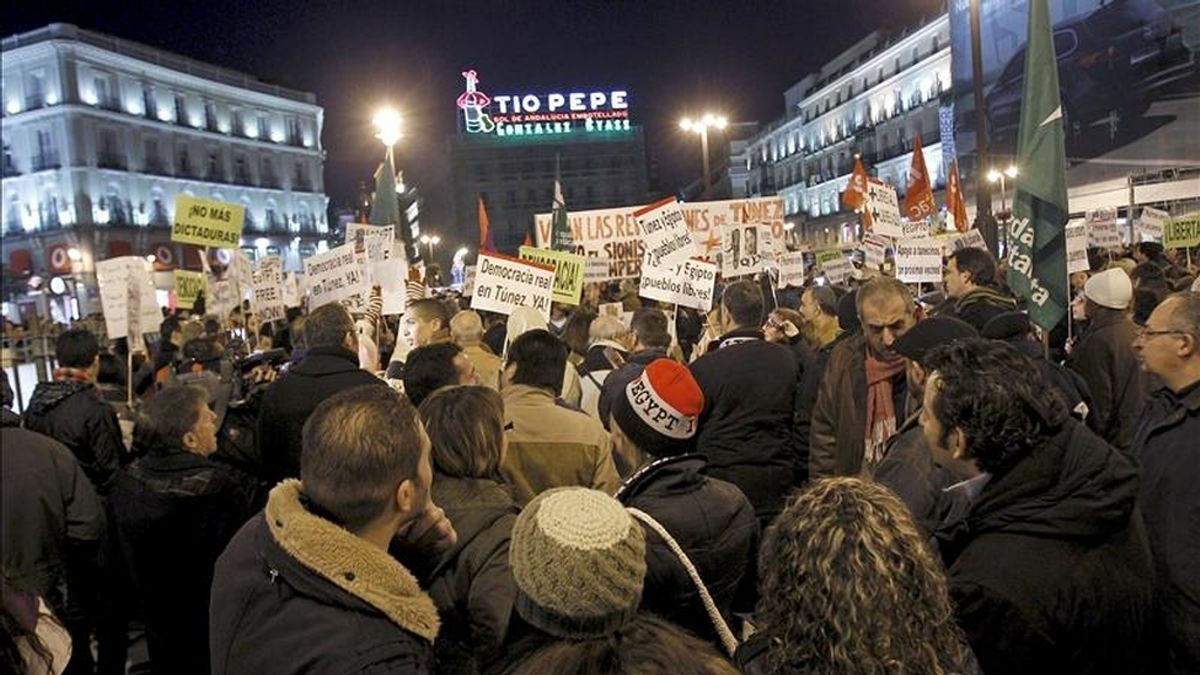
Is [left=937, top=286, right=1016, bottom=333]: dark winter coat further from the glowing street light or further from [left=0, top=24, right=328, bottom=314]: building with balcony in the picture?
[left=0, top=24, right=328, bottom=314]: building with balcony

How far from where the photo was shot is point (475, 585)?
2652 mm

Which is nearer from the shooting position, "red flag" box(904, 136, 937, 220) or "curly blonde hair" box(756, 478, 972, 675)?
"curly blonde hair" box(756, 478, 972, 675)

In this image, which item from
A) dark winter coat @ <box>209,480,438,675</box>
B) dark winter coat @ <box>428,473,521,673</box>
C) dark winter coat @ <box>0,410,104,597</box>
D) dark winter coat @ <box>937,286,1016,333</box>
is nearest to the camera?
dark winter coat @ <box>209,480,438,675</box>

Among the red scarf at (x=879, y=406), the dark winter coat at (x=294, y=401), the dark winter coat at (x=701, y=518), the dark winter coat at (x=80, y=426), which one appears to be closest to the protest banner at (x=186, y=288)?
the dark winter coat at (x=80, y=426)

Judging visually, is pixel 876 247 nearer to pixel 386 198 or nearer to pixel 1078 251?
pixel 1078 251

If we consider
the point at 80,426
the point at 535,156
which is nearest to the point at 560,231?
the point at 80,426

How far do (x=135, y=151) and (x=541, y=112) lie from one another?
120 ft

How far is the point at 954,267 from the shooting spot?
699 cm

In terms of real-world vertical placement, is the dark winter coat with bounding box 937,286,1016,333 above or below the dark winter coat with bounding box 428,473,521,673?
above

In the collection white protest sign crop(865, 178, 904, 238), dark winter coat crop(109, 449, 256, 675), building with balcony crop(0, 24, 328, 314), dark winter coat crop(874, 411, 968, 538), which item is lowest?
dark winter coat crop(109, 449, 256, 675)

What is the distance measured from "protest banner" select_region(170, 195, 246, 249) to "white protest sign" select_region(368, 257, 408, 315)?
199 centimetres

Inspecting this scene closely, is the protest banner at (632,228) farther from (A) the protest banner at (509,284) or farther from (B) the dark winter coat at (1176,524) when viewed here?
(B) the dark winter coat at (1176,524)

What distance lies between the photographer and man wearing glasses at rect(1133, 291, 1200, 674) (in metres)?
3.11

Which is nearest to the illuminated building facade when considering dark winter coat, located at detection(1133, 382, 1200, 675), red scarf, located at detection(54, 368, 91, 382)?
red scarf, located at detection(54, 368, 91, 382)
